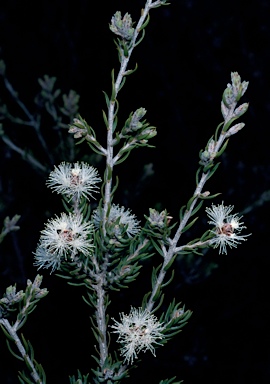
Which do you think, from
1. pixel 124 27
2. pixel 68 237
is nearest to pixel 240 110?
pixel 124 27

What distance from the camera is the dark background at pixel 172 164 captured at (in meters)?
2.57

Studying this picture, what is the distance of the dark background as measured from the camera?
2.57 meters

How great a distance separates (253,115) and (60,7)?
4.41ft

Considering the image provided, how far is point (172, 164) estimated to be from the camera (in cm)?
327

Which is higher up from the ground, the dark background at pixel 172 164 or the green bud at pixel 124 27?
the dark background at pixel 172 164

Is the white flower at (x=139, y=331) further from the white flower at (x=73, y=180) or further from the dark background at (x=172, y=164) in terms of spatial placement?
the dark background at (x=172, y=164)

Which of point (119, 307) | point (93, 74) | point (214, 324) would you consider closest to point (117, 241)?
point (119, 307)

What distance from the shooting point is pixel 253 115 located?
3363mm

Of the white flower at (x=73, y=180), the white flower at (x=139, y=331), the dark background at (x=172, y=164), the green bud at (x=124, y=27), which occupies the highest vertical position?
the dark background at (x=172, y=164)

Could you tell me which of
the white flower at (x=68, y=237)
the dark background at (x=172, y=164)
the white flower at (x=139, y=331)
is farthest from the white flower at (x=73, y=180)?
the dark background at (x=172, y=164)

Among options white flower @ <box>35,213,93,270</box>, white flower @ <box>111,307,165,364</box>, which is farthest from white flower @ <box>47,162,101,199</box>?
white flower @ <box>111,307,165,364</box>

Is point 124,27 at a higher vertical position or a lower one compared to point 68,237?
higher

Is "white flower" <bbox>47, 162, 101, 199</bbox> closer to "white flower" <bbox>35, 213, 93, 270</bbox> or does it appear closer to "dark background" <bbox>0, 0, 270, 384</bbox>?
"white flower" <bbox>35, 213, 93, 270</bbox>

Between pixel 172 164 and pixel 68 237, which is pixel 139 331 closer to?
pixel 68 237
